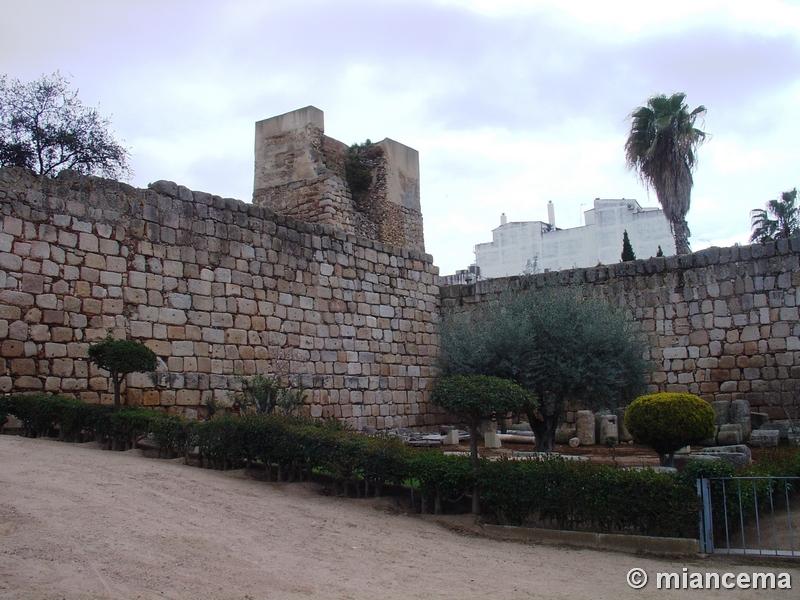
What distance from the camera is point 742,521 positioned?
22.2 ft

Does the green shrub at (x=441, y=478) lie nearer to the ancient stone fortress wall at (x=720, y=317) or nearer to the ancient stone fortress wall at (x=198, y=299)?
the ancient stone fortress wall at (x=198, y=299)

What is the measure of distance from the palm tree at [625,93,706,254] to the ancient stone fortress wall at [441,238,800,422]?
630cm

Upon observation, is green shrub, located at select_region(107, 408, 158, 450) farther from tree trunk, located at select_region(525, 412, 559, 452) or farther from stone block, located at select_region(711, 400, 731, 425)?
stone block, located at select_region(711, 400, 731, 425)

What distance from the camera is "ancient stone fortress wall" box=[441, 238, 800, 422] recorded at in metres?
14.8

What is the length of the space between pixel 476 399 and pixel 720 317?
9.58 meters

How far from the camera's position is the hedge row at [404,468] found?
6.97 m

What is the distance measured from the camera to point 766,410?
14.7m

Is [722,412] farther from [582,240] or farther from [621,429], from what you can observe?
[582,240]

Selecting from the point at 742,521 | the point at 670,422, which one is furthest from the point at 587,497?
the point at 670,422

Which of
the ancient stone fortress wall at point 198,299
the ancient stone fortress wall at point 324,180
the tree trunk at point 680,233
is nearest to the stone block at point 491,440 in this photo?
the ancient stone fortress wall at point 198,299

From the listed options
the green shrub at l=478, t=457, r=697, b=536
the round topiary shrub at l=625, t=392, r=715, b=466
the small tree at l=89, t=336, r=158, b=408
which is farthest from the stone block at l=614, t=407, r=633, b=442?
the small tree at l=89, t=336, r=158, b=408

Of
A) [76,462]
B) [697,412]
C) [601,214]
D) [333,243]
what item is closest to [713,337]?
[697,412]

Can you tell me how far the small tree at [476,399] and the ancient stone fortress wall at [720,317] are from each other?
8.68 m

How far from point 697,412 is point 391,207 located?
12445mm
